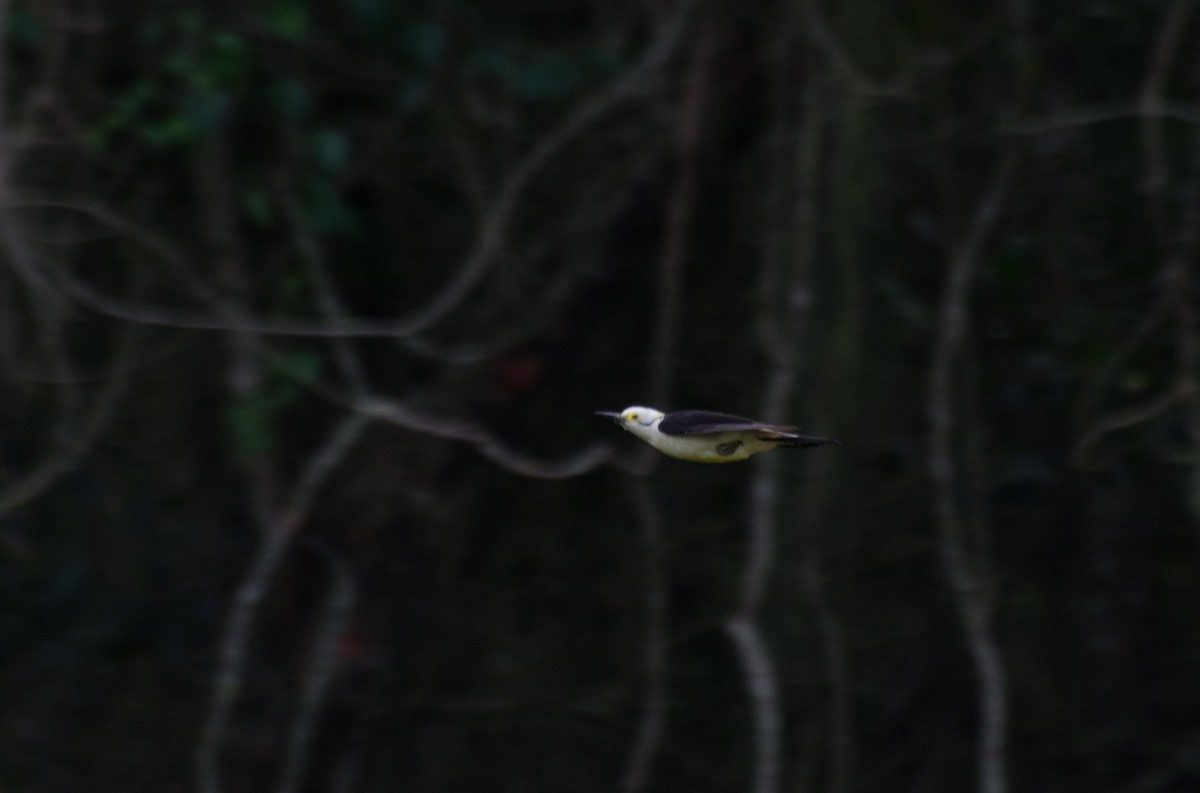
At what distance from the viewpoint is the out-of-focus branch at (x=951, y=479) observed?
3.55m

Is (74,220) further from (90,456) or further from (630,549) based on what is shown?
(630,549)

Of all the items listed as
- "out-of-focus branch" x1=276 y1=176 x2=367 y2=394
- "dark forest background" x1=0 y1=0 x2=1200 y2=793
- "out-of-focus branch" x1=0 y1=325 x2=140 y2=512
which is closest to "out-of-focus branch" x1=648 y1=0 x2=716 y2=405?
"dark forest background" x1=0 y1=0 x2=1200 y2=793

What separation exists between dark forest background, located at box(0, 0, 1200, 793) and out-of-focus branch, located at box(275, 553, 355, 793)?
2 cm

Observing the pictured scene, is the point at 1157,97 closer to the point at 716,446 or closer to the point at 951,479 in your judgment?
the point at 951,479

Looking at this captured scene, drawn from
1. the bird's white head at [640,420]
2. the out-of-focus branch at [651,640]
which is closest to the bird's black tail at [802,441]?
the bird's white head at [640,420]

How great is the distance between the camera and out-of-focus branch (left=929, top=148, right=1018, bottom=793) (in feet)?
11.6

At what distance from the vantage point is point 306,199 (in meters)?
3.75

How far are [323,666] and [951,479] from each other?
5.09ft

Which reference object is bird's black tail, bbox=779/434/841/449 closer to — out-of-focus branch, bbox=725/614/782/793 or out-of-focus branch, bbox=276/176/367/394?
out-of-focus branch, bbox=725/614/782/793

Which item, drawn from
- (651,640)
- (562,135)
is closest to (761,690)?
(651,640)

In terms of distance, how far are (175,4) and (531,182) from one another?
94cm

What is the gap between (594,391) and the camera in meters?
4.12

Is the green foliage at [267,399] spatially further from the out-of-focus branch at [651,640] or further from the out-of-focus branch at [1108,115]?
the out-of-focus branch at [1108,115]

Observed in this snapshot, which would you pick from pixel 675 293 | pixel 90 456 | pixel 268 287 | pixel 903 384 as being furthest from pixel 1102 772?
pixel 90 456
